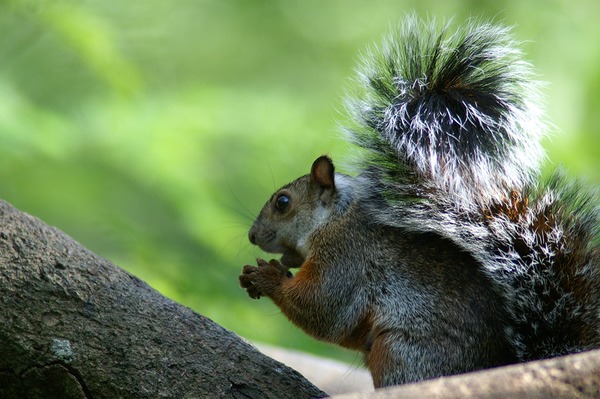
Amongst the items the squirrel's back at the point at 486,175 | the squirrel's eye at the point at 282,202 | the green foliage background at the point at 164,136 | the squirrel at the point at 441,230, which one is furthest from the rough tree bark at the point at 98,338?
the green foliage background at the point at 164,136

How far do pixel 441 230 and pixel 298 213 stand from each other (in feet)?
2.55

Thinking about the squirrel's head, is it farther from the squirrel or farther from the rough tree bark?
the rough tree bark

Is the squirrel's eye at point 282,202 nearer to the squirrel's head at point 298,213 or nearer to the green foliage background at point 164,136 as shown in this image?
the squirrel's head at point 298,213

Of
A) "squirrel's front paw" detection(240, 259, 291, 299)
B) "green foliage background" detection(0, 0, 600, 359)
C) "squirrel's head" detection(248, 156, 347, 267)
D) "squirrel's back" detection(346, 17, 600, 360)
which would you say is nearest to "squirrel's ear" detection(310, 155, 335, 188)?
"squirrel's head" detection(248, 156, 347, 267)

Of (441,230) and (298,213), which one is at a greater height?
(298,213)

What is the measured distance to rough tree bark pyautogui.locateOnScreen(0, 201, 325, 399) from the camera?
8.41 ft

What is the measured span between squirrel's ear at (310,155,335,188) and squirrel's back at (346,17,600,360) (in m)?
0.17

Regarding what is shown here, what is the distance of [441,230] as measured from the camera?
315cm

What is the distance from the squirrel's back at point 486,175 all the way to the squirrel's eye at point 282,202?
404 mm

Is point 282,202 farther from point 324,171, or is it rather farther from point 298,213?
point 324,171

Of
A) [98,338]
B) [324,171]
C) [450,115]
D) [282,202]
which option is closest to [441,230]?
[450,115]

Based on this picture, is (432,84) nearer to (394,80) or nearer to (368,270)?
(394,80)

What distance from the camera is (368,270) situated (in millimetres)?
3334

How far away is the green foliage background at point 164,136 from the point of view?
17.8 ft
